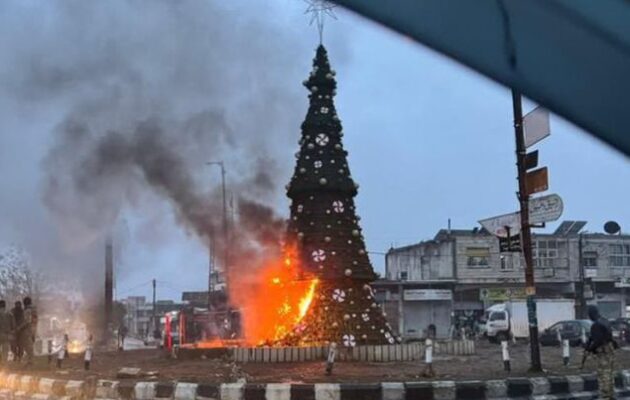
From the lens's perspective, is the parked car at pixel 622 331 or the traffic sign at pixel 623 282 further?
the traffic sign at pixel 623 282

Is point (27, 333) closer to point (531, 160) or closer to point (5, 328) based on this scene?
point (5, 328)

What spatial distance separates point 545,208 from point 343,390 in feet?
15.8

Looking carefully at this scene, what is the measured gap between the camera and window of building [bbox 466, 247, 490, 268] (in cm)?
5366

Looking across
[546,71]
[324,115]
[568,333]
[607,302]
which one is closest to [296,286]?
[324,115]

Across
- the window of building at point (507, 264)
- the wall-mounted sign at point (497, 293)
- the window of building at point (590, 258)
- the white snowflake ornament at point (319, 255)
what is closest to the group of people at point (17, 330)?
the white snowflake ornament at point (319, 255)

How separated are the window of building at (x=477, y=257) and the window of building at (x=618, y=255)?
9.95 metres

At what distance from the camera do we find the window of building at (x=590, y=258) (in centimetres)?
5559

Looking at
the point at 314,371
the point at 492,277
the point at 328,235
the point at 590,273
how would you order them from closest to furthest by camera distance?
the point at 314,371 < the point at 328,235 < the point at 492,277 < the point at 590,273

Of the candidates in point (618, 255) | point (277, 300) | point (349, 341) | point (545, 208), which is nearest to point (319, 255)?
point (277, 300)

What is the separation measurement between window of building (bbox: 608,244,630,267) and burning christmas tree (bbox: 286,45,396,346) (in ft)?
146

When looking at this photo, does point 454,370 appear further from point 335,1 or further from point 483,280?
point 483,280

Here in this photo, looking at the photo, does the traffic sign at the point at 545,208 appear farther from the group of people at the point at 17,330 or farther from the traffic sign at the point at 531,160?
the group of people at the point at 17,330

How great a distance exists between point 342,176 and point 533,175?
543 cm

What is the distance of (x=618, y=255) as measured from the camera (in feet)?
187
